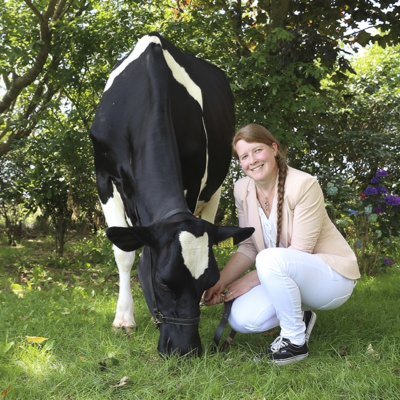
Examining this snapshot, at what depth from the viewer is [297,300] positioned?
3.12m

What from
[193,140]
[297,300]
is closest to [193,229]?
[297,300]

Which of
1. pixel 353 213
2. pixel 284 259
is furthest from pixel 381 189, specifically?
pixel 284 259

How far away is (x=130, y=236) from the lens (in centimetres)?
309

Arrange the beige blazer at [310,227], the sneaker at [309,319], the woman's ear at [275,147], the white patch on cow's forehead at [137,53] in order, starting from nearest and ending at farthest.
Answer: the beige blazer at [310,227], the woman's ear at [275,147], the sneaker at [309,319], the white patch on cow's forehead at [137,53]

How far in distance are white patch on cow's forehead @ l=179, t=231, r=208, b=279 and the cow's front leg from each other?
118 centimetres

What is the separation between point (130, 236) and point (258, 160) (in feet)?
2.99

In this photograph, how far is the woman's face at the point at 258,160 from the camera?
3.32 m

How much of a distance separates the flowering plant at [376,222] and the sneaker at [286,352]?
307 centimetres

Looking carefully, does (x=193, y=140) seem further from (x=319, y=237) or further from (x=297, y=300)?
(x=297, y=300)

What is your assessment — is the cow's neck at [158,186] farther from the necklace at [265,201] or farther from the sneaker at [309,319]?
the sneaker at [309,319]

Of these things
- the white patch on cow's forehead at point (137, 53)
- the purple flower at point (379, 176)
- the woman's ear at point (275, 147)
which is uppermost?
the white patch on cow's forehead at point (137, 53)

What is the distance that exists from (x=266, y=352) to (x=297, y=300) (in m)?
0.41

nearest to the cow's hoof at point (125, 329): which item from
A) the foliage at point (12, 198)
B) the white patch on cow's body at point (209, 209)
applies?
the white patch on cow's body at point (209, 209)

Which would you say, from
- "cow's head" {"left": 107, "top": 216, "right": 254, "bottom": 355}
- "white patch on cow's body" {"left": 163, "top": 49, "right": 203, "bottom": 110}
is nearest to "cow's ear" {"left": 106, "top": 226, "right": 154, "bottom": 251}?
"cow's head" {"left": 107, "top": 216, "right": 254, "bottom": 355}
